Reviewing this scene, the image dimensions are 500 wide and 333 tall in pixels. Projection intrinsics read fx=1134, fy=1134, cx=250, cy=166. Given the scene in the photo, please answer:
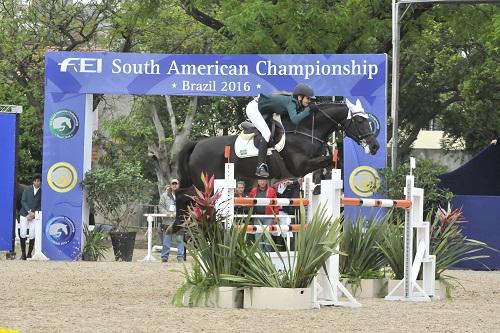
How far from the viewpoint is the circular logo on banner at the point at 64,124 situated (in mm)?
21250

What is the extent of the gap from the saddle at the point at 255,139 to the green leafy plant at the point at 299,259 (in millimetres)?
5259

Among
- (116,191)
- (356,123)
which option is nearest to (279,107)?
(356,123)

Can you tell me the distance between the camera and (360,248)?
13.5 metres

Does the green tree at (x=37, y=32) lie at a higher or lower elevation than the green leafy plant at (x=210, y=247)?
higher

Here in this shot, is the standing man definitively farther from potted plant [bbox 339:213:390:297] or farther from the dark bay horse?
potted plant [bbox 339:213:390:297]

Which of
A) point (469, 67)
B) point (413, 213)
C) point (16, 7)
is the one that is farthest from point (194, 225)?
point (469, 67)

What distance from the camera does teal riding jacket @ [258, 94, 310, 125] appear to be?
16156 millimetres

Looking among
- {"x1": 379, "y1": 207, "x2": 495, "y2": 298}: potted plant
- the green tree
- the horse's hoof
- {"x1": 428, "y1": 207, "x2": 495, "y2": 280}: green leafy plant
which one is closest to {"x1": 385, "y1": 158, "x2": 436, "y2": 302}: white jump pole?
{"x1": 379, "y1": 207, "x2": 495, "y2": 298}: potted plant

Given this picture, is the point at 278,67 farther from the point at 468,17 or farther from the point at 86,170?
the point at 468,17

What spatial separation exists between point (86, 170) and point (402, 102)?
20449 mm

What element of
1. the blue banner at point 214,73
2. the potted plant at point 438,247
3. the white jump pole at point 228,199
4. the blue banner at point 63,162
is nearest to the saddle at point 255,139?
the blue banner at point 214,73

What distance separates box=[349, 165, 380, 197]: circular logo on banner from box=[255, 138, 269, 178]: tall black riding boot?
12.1ft

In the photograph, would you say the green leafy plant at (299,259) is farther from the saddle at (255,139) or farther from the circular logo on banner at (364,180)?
the circular logo on banner at (364,180)

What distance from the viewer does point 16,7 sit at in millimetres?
31906
